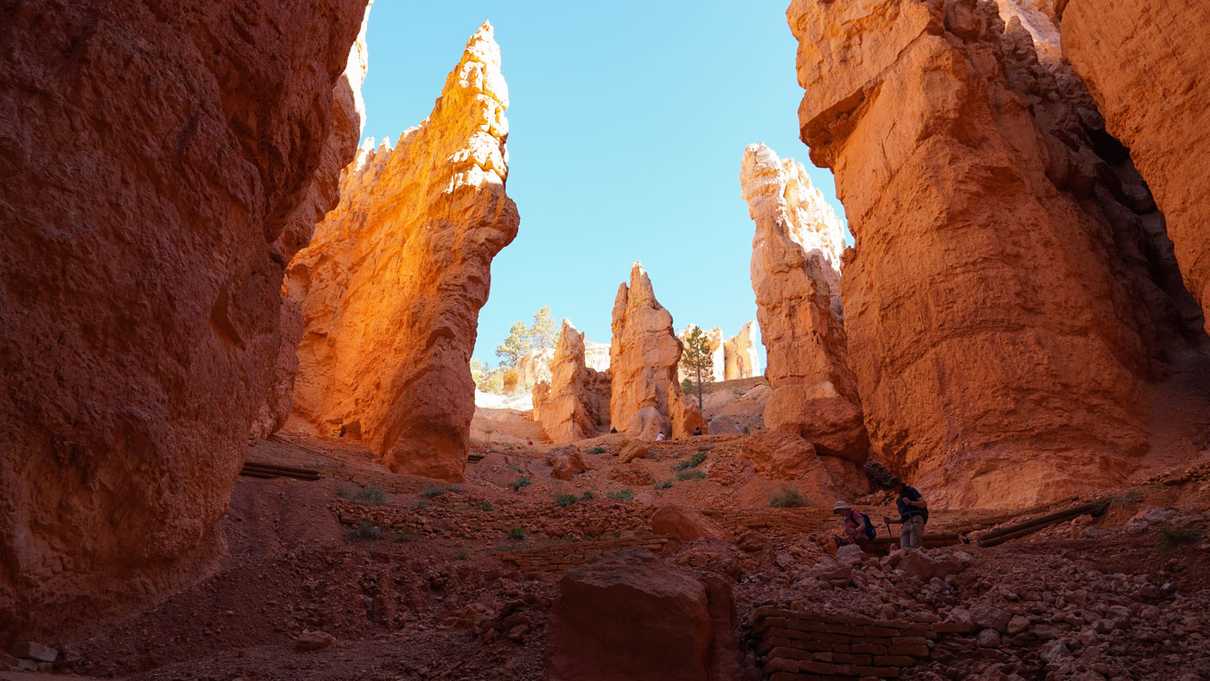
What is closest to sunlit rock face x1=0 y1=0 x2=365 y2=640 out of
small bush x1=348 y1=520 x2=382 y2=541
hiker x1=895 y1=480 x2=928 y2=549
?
small bush x1=348 y1=520 x2=382 y2=541

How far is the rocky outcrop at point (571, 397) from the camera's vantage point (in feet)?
150

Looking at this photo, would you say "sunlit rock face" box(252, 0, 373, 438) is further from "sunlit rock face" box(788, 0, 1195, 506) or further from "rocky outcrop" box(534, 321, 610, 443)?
"rocky outcrop" box(534, 321, 610, 443)

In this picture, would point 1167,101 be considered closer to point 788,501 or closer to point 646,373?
point 788,501

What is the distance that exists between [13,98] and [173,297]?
1.92 metres

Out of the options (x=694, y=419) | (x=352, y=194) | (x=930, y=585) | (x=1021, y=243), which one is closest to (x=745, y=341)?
(x=694, y=419)

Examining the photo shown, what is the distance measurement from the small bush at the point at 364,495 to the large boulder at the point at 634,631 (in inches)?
305

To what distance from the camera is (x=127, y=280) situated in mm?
6461

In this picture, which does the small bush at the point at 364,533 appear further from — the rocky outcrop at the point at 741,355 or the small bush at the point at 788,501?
the rocky outcrop at the point at 741,355

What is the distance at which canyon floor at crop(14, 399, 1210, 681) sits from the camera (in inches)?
244

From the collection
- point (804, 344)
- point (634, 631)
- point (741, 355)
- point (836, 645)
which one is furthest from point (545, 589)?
point (741, 355)

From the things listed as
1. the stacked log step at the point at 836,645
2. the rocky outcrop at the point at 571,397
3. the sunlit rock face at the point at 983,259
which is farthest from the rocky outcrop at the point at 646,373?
the stacked log step at the point at 836,645

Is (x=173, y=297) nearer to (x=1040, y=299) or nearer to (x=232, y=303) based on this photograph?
(x=232, y=303)

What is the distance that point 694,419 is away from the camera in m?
39.8

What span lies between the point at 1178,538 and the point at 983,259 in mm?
10017
